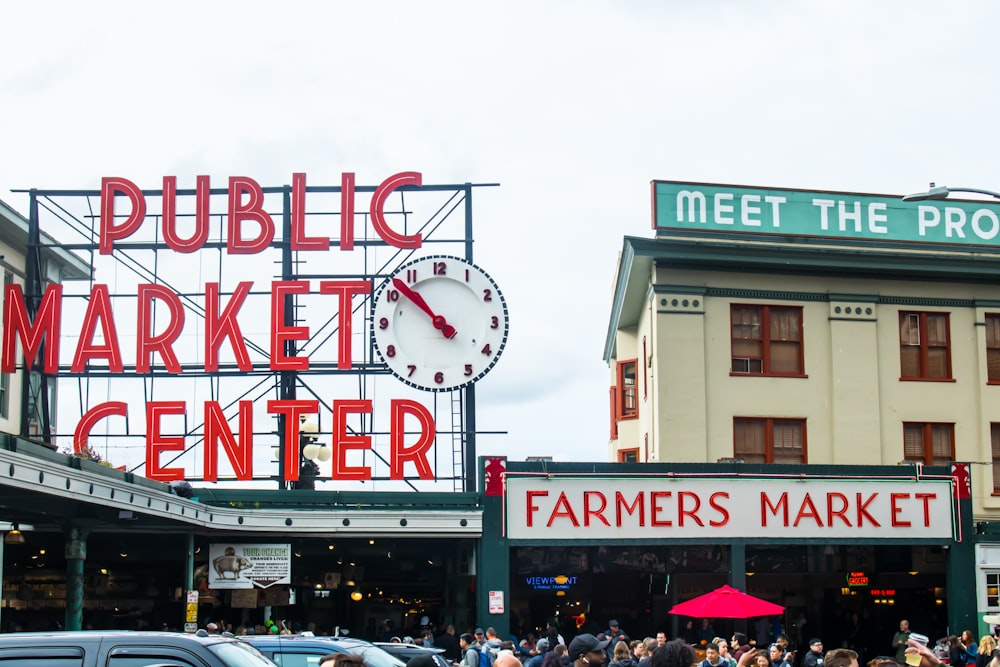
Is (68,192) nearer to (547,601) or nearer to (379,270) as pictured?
(379,270)

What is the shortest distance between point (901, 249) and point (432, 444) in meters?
13.3

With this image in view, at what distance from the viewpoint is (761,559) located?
31875 mm

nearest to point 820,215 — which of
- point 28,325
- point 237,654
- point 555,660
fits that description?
point 28,325

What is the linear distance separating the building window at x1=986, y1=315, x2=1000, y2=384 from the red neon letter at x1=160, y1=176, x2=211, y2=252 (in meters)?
21.4

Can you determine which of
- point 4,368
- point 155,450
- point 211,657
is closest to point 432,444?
point 155,450

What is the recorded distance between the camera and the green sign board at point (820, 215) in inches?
1336

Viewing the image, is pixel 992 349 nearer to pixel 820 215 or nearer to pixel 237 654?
pixel 820 215

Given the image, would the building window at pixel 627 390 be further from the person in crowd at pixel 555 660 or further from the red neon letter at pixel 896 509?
the person in crowd at pixel 555 660

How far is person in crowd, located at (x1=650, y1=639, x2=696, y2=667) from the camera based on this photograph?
1003 centimetres

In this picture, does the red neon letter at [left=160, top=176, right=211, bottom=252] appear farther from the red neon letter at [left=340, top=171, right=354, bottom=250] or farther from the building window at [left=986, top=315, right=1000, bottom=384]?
the building window at [left=986, top=315, right=1000, bottom=384]

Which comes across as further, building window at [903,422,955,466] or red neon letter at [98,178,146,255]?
red neon letter at [98,178,146,255]

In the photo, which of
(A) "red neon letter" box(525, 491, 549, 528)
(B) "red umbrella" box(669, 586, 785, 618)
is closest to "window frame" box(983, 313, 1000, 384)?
(B) "red umbrella" box(669, 586, 785, 618)

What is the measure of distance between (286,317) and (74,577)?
13.3 metres

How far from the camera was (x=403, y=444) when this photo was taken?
115ft
